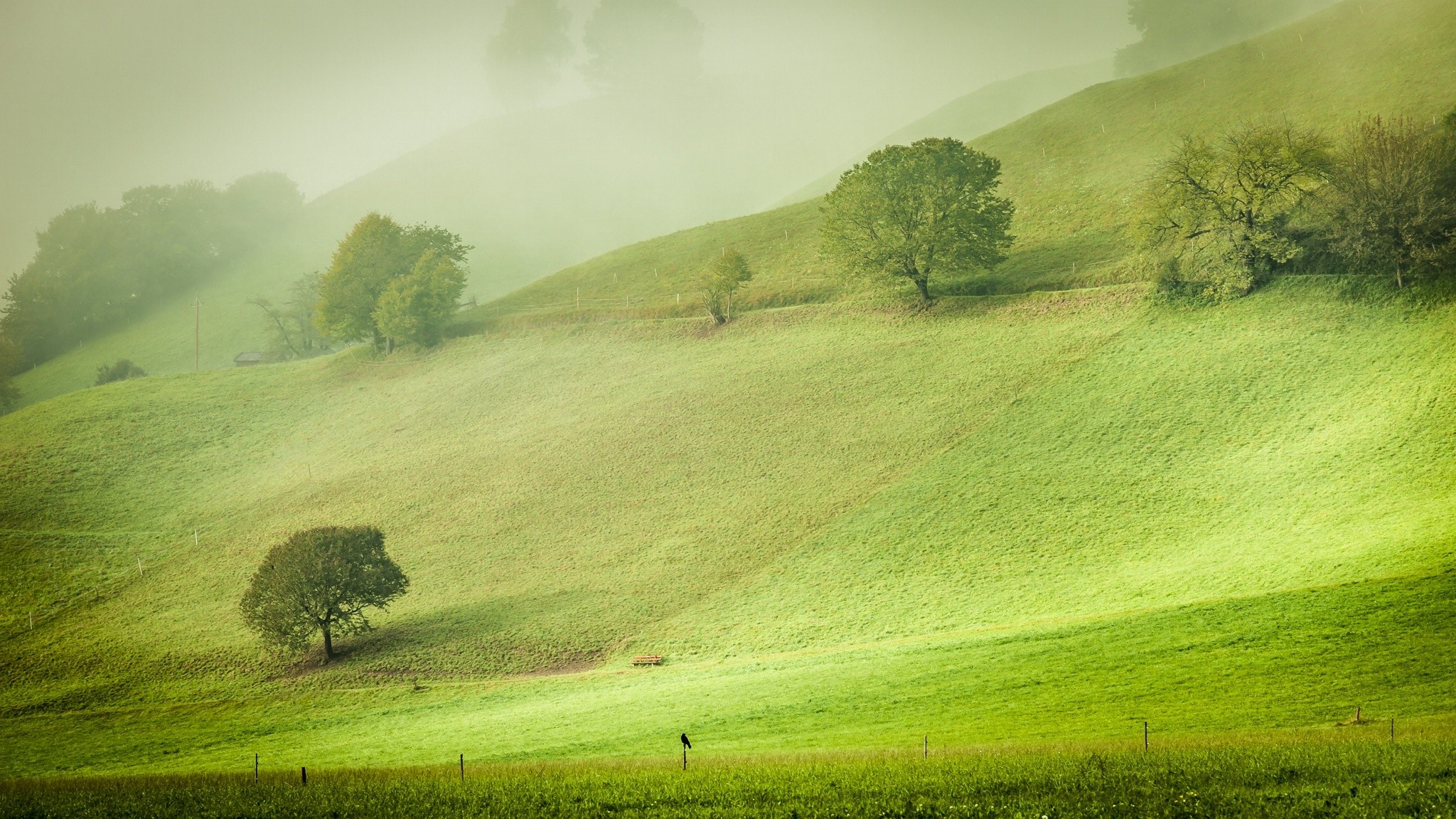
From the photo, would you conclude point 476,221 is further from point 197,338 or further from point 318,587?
point 318,587

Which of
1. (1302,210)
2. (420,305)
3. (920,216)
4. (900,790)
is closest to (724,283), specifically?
(920,216)

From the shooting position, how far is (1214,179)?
55938mm

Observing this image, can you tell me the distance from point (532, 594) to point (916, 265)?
1719 inches

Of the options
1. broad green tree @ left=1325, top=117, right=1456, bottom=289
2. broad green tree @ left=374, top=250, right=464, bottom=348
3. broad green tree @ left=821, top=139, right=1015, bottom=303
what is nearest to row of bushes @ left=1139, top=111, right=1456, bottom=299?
broad green tree @ left=1325, top=117, right=1456, bottom=289

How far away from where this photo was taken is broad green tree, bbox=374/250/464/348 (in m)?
88.7

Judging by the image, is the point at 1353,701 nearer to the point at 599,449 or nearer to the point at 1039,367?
the point at 1039,367

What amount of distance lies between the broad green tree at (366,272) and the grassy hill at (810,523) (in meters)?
10.7

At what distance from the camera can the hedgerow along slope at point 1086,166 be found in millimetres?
70500

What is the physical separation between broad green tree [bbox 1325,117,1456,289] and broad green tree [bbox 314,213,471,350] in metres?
84.3

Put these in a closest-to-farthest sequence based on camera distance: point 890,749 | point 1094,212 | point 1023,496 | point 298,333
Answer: point 890,749 → point 1023,496 → point 1094,212 → point 298,333

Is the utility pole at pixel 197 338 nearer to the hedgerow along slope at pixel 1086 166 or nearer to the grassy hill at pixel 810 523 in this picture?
the hedgerow along slope at pixel 1086 166

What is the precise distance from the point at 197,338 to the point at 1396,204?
446 feet

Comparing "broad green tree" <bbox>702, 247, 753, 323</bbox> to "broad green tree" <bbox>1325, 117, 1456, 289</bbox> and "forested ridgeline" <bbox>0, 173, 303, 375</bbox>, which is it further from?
"forested ridgeline" <bbox>0, 173, 303, 375</bbox>

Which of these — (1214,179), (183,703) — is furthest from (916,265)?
(183,703)
